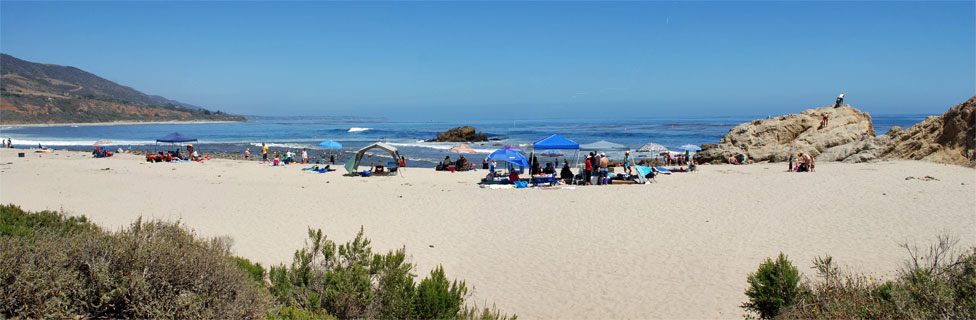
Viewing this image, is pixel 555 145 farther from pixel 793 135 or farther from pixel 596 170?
pixel 793 135

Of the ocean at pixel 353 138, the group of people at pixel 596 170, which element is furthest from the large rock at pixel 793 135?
the group of people at pixel 596 170

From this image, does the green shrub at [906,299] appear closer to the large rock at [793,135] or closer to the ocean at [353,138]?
the ocean at [353,138]

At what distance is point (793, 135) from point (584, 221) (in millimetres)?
18025

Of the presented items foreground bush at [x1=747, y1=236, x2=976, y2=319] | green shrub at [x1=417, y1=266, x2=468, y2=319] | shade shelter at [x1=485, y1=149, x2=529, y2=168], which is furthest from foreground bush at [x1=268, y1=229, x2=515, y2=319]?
shade shelter at [x1=485, y1=149, x2=529, y2=168]

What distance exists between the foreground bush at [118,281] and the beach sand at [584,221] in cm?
279

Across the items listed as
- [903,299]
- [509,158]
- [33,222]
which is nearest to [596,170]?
[509,158]

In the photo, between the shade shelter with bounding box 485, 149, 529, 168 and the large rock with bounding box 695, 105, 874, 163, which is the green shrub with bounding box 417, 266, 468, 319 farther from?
the large rock with bounding box 695, 105, 874, 163

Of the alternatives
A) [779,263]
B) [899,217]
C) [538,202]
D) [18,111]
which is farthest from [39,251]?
[18,111]

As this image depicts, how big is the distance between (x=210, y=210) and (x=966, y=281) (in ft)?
38.1

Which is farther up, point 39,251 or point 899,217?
point 39,251

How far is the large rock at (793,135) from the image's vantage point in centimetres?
2079

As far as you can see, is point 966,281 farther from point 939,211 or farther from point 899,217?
point 939,211

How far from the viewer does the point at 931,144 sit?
17.1m

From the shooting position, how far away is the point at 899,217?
29.7 ft
